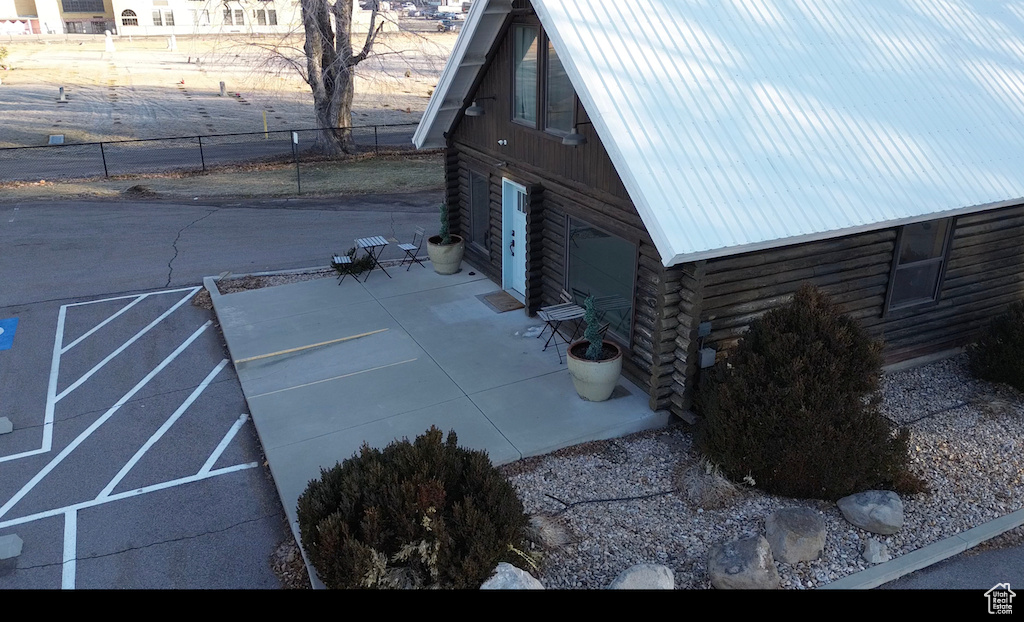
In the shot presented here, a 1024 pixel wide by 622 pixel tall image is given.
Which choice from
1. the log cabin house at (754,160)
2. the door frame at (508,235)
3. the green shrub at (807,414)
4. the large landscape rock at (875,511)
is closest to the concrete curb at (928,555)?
the large landscape rock at (875,511)

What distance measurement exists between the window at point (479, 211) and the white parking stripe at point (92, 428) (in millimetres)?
5367

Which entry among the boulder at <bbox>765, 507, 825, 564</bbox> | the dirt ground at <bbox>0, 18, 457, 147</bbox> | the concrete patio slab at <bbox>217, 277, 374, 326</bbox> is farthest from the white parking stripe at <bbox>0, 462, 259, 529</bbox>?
the dirt ground at <bbox>0, 18, 457, 147</bbox>

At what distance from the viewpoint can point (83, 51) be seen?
6631cm

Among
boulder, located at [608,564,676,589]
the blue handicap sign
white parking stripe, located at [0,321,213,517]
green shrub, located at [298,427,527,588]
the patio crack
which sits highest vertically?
green shrub, located at [298,427,527,588]

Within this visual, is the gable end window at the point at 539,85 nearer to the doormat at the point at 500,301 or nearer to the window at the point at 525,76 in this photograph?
the window at the point at 525,76

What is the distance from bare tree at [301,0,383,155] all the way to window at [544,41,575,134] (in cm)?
1703

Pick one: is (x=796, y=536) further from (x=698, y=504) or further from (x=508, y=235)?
(x=508, y=235)

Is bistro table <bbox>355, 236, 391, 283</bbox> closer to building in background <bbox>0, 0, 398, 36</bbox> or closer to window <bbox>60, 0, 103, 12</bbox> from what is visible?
building in background <bbox>0, 0, 398, 36</bbox>

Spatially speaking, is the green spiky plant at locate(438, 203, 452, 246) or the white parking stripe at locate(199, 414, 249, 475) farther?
the green spiky plant at locate(438, 203, 452, 246)

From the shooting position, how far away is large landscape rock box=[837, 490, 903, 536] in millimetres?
8008

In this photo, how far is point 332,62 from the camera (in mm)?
28609

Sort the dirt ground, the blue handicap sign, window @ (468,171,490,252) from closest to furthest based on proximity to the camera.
Answer: the blue handicap sign, window @ (468,171,490,252), the dirt ground
